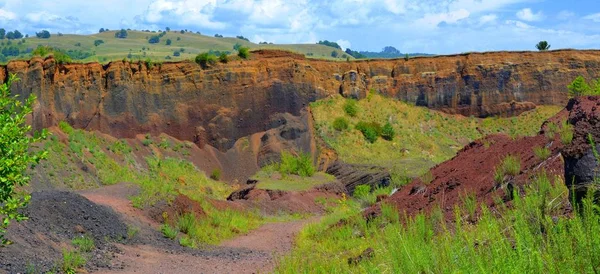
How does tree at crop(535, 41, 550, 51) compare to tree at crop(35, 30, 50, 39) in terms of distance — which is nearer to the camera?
tree at crop(535, 41, 550, 51)

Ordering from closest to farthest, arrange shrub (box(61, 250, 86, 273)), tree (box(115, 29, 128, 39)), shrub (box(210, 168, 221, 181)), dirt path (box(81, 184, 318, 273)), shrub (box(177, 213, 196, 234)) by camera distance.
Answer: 1. shrub (box(61, 250, 86, 273))
2. dirt path (box(81, 184, 318, 273))
3. shrub (box(177, 213, 196, 234))
4. shrub (box(210, 168, 221, 181))
5. tree (box(115, 29, 128, 39))

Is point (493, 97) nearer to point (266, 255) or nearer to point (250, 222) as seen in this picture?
point (250, 222)

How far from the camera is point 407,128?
52.2 m

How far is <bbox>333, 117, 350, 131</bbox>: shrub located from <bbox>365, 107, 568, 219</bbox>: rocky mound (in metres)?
28.6

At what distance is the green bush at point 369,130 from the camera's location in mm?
49406

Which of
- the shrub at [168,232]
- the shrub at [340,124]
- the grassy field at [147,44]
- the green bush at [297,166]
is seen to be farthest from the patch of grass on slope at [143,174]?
the grassy field at [147,44]

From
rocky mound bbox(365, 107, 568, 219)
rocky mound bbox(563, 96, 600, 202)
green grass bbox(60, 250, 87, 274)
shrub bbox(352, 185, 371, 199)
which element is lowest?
shrub bbox(352, 185, 371, 199)

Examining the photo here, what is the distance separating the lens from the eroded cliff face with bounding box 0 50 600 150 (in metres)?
41.7

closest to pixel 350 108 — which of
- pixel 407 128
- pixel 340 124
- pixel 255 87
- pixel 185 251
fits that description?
pixel 340 124

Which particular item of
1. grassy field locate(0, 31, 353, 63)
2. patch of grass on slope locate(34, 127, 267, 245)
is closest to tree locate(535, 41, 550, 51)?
patch of grass on slope locate(34, 127, 267, 245)

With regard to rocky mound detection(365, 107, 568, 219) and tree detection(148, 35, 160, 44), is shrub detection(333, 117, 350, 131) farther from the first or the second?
tree detection(148, 35, 160, 44)

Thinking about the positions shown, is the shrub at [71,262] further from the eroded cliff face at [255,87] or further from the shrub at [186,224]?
the eroded cliff face at [255,87]

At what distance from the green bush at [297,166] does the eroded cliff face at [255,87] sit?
5169mm

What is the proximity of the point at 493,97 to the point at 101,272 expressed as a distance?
4604 cm
